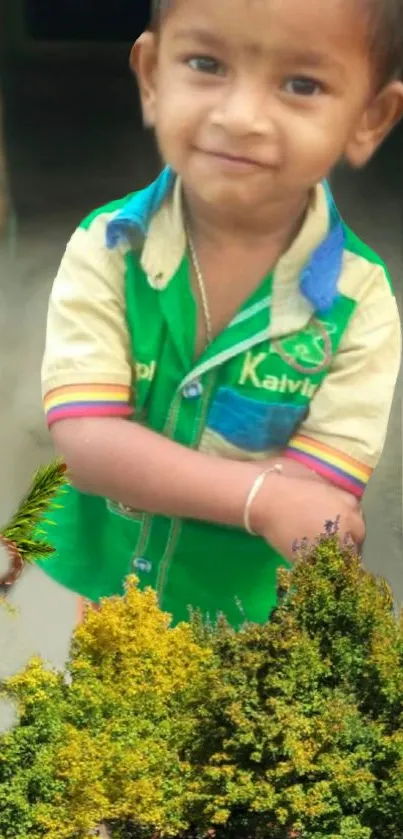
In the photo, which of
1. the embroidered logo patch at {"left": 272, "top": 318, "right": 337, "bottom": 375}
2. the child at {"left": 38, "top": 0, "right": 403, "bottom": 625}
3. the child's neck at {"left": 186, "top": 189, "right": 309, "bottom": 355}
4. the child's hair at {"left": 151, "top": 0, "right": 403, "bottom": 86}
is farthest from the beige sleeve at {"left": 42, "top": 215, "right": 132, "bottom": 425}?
the child's hair at {"left": 151, "top": 0, "right": 403, "bottom": 86}

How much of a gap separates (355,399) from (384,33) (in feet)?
1.55

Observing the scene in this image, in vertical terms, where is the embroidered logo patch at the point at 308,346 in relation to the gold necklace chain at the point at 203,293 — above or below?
below

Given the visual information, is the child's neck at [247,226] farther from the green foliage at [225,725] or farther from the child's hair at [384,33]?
the green foliage at [225,725]

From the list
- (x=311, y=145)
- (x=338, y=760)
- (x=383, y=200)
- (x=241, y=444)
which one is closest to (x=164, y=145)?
(x=311, y=145)

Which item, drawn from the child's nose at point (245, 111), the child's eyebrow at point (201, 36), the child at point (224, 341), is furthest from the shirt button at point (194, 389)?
the child's eyebrow at point (201, 36)

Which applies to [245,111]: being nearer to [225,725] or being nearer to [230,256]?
[230,256]

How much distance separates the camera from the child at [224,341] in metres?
1.35

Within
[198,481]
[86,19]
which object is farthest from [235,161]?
[198,481]

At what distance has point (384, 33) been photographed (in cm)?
126

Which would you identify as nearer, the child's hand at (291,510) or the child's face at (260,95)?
the child's face at (260,95)

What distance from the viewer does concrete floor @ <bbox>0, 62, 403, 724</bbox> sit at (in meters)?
1.39

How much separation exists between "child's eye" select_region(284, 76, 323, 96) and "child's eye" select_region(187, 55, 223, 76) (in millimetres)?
87

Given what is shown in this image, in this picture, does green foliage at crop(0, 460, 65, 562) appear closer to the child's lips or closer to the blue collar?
the blue collar

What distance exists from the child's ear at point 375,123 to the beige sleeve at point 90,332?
0.34m
